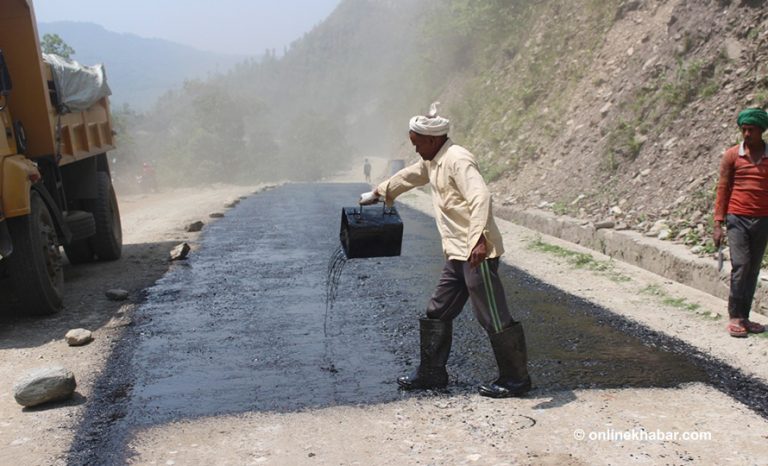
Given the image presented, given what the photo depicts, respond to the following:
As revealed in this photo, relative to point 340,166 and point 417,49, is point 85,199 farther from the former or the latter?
point 340,166

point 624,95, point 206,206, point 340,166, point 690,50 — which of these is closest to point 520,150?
point 624,95

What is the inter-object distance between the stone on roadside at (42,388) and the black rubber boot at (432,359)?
86.3 inches

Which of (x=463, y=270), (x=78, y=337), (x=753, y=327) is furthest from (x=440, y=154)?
A: (x=78, y=337)

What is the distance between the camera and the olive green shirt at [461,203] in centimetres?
407

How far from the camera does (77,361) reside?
17.8ft

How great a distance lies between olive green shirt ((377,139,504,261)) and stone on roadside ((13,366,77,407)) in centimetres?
264

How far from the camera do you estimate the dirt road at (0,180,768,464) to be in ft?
11.9

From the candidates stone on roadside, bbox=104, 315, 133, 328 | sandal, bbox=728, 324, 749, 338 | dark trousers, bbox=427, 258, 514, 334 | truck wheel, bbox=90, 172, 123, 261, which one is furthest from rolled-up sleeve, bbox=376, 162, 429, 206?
truck wheel, bbox=90, 172, 123, 261

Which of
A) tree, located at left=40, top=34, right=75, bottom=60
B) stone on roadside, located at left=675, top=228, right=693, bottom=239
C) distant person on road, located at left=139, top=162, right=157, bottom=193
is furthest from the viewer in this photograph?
distant person on road, located at left=139, top=162, right=157, bottom=193

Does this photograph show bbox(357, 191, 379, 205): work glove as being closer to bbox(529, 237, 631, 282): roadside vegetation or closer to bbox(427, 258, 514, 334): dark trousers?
bbox(427, 258, 514, 334): dark trousers

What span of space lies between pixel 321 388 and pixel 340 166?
55.3 meters

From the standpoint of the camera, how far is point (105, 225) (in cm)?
1002

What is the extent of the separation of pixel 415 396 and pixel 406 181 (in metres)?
1.45

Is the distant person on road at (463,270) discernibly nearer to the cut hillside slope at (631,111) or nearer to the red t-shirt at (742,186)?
the red t-shirt at (742,186)
